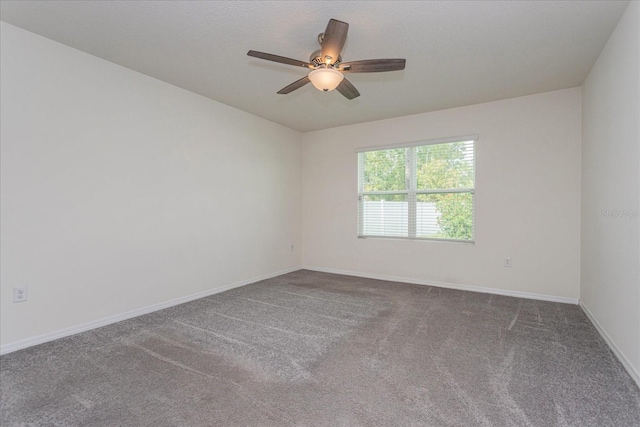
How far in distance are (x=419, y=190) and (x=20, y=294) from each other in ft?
14.7

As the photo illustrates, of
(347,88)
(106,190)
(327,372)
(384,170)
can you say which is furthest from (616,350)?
(106,190)

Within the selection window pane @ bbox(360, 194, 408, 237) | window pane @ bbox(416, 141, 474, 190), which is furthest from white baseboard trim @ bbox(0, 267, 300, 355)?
window pane @ bbox(416, 141, 474, 190)

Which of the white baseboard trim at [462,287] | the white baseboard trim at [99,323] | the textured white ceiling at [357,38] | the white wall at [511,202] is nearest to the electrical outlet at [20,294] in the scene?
the white baseboard trim at [99,323]

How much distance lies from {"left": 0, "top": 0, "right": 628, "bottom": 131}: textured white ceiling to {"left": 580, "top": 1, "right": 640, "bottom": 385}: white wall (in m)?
0.25

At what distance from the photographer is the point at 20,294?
2383 mm

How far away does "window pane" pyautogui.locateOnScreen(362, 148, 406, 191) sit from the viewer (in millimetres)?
4676

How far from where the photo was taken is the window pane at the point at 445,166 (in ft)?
13.7

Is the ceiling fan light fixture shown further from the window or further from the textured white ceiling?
the window

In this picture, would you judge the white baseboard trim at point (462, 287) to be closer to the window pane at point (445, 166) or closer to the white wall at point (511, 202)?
the white wall at point (511, 202)

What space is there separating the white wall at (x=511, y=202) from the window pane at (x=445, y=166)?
5.8 inches

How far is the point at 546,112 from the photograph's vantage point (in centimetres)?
365

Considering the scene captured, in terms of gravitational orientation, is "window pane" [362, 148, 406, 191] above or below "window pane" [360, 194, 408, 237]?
above

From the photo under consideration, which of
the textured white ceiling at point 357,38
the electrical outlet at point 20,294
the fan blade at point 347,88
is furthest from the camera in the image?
the fan blade at point 347,88

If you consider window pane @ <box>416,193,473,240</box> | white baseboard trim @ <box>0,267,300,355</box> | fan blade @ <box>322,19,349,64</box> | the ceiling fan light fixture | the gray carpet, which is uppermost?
fan blade @ <box>322,19,349,64</box>
